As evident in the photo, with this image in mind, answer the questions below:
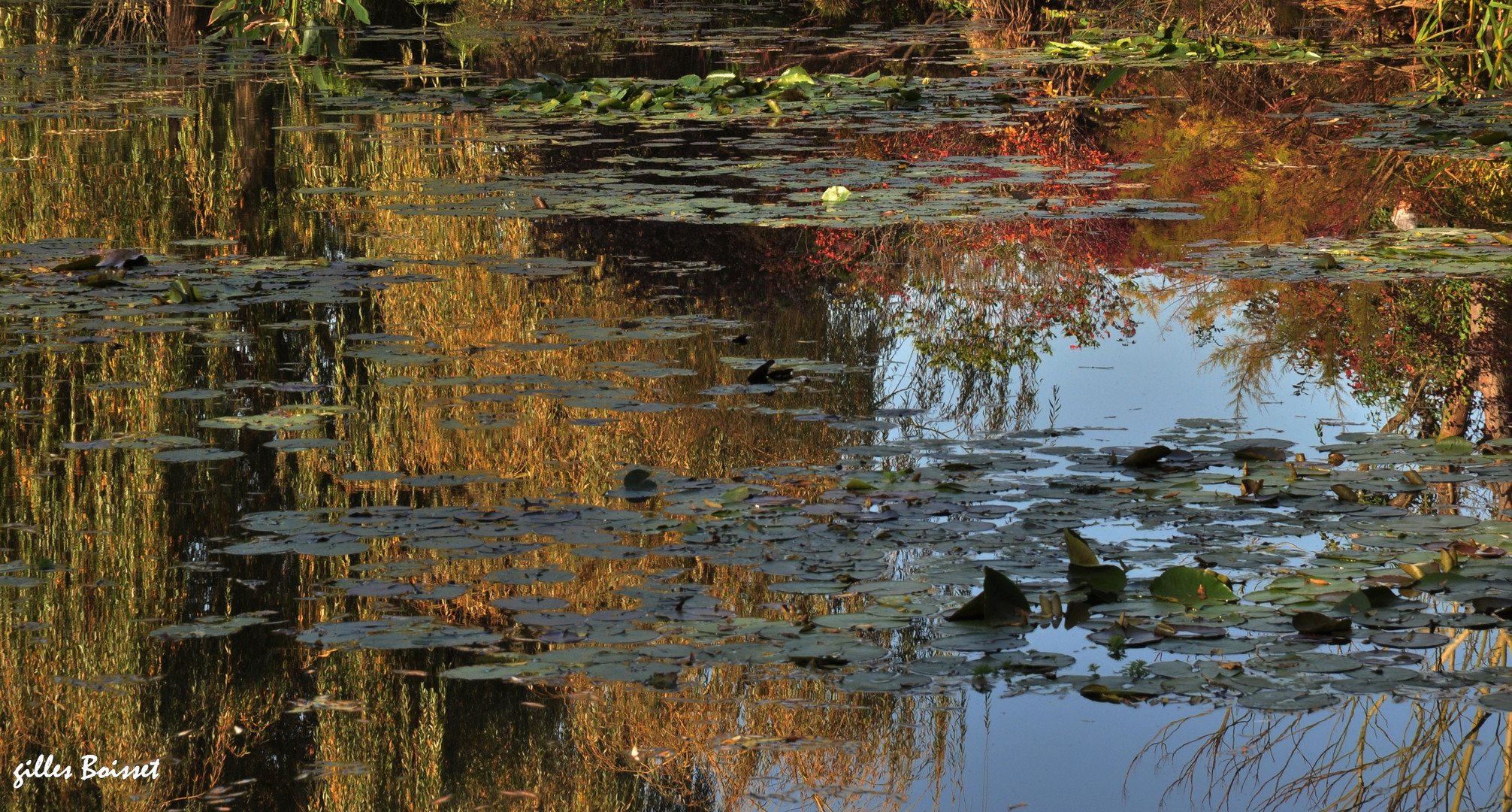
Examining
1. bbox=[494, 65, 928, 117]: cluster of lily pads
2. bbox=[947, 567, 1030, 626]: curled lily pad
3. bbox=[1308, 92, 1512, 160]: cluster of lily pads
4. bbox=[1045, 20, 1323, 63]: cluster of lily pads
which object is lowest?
bbox=[947, 567, 1030, 626]: curled lily pad

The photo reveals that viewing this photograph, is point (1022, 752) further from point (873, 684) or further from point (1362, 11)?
point (1362, 11)

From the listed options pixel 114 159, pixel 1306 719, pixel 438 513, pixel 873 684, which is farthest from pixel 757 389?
pixel 114 159

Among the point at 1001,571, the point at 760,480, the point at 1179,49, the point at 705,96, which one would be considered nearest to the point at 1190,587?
the point at 1001,571

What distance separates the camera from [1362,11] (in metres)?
15.5

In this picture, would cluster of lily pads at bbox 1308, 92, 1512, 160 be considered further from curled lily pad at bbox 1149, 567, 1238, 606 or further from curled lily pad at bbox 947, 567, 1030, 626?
curled lily pad at bbox 947, 567, 1030, 626

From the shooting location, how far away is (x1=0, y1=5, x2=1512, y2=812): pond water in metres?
2.81

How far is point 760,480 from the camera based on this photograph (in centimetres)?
407

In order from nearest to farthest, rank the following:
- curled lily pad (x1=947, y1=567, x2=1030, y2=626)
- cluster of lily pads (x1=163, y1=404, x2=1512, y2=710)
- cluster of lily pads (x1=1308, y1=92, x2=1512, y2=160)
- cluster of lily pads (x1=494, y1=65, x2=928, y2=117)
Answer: cluster of lily pads (x1=163, y1=404, x2=1512, y2=710) → curled lily pad (x1=947, y1=567, x2=1030, y2=626) → cluster of lily pads (x1=1308, y1=92, x2=1512, y2=160) → cluster of lily pads (x1=494, y1=65, x2=928, y2=117)

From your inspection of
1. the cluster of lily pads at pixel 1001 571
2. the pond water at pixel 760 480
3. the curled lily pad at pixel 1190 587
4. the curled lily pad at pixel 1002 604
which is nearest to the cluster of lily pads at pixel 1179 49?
the pond water at pixel 760 480

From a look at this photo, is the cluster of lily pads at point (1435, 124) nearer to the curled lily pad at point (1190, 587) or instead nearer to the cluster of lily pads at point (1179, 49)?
the cluster of lily pads at point (1179, 49)

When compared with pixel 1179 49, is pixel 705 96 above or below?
below

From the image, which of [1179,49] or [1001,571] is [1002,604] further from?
[1179,49]

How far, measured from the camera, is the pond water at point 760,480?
281cm

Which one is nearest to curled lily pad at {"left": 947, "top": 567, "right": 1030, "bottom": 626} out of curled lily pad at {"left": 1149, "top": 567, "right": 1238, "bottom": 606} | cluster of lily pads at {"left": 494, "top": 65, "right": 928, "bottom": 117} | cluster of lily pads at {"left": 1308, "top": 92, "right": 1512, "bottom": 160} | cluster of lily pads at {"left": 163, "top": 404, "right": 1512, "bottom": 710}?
cluster of lily pads at {"left": 163, "top": 404, "right": 1512, "bottom": 710}
